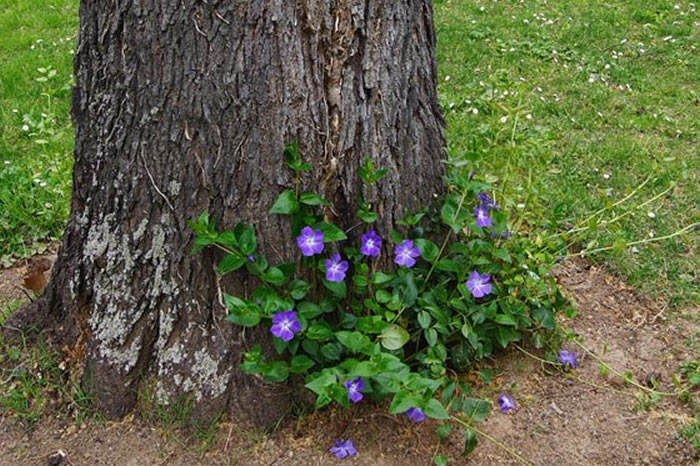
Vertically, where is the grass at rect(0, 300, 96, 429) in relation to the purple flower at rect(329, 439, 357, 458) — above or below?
below

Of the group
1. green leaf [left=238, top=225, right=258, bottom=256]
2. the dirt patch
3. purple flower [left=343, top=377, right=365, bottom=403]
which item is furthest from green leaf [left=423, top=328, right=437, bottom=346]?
the dirt patch

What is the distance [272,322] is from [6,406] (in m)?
1.00

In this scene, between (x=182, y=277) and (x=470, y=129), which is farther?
(x=470, y=129)

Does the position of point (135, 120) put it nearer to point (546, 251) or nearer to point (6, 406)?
point (6, 406)

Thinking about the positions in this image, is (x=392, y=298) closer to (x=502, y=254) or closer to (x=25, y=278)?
(x=502, y=254)

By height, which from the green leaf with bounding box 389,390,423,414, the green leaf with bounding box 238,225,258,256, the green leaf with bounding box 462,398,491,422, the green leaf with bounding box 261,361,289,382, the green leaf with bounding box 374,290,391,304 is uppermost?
the green leaf with bounding box 238,225,258,256

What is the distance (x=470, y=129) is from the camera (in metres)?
4.39

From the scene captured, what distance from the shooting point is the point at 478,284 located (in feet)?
7.64

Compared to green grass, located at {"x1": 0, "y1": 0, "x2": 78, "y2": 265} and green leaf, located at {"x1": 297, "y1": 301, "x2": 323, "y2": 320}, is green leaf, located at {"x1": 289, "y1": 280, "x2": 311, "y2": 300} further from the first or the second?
green grass, located at {"x1": 0, "y1": 0, "x2": 78, "y2": 265}

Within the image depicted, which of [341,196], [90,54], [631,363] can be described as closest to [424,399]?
[341,196]

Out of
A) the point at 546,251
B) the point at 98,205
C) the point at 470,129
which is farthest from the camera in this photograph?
the point at 470,129

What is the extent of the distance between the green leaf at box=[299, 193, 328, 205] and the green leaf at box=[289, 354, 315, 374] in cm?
46

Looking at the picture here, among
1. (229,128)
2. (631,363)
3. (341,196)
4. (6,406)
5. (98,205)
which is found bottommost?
(6,406)

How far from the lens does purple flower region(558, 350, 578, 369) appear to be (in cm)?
259
